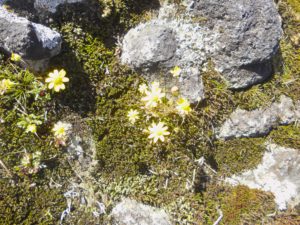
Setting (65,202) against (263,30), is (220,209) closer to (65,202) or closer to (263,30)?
(65,202)

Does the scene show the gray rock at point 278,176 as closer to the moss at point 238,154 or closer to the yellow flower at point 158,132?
the moss at point 238,154

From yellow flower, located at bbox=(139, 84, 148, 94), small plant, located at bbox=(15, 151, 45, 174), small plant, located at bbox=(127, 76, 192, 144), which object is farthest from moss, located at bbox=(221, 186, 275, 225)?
small plant, located at bbox=(15, 151, 45, 174)

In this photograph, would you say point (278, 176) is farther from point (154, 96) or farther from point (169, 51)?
point (169, 51)

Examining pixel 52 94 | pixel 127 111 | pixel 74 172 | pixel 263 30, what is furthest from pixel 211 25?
pixel 74 172

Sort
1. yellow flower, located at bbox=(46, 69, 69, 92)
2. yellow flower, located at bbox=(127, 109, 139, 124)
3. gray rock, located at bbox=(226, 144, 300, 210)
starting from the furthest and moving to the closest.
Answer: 1. gray rock, located at bbox=(226, 144, 300, 210)
2. yellow flower, located at bbox=(127, 109, 139, 124)
3. yellow flower, located at bbox=(46, 69, 69, 92)

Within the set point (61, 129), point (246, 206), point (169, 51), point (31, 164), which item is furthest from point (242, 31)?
point (31, 164)

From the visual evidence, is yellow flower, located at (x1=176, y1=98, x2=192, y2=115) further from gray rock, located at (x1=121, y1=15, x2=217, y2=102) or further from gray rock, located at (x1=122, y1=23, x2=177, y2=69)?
gray rock, located at (x1=122, y1=23, x2=177, y2=69)
